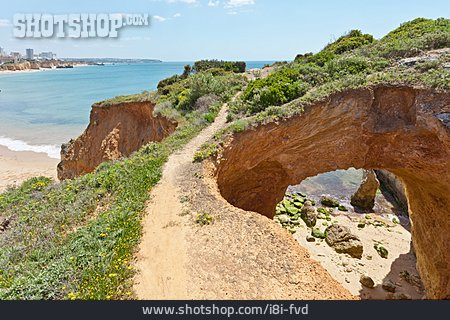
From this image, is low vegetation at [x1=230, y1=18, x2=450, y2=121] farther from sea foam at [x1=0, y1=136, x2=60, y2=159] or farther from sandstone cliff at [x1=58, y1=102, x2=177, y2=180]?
sea foam at [x1=0, y1=136, x2=60, y2=159]

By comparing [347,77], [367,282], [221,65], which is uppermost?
[221,65]

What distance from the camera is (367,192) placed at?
98.9 feet

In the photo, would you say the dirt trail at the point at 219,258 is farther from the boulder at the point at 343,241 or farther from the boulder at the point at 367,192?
the boulder at the point at 367,192

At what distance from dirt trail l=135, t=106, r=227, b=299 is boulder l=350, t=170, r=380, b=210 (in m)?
23.5

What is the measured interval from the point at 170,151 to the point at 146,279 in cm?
949

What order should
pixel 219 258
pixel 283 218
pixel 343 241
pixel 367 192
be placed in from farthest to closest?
pixel 367 192 < pixel 283 218 < pixel 343 241 < pixel 219 258

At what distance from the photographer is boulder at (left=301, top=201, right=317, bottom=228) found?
2619 cm

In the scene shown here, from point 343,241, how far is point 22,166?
134 ft

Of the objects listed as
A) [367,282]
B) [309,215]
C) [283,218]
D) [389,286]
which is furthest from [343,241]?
[283,218]

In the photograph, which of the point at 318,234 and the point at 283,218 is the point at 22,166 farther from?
the point at 318,234

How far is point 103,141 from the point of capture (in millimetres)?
30812

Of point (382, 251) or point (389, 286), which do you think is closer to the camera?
point (389, 286)

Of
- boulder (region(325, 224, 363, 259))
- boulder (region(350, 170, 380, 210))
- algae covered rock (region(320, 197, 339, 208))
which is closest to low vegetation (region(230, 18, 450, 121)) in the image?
boulder (region(325, 224, 363, 259))
